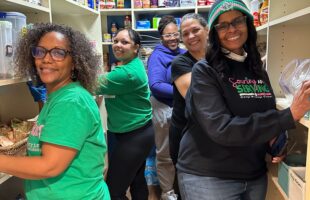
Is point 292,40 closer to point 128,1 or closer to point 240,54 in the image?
point 240,54

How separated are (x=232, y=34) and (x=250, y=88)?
0.21m

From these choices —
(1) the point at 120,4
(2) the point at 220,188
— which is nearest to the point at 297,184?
(2) the point at 220,188

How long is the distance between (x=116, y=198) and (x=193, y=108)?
3.56 ft

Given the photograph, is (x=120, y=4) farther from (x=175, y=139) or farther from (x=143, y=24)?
(x=175, y=139)

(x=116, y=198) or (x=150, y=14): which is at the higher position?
(x=150, y=14)

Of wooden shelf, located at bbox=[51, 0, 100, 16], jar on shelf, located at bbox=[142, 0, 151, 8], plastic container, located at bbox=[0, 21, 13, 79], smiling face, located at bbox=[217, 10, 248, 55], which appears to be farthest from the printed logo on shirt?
jar on shelf, located at bbox=[142, 0, 151, 8]

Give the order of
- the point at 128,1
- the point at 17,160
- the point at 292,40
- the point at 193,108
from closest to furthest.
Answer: the point at 17,160 → the point at 193,108 → the point at 292,40 → the point at 128,1

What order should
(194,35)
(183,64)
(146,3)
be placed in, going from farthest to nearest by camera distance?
(146,3) < (194,35) < (183,64)

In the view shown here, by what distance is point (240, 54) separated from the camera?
1.22m

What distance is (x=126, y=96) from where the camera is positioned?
6.48 ft

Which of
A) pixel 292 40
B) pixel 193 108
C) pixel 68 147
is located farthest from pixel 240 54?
pixel 68 147

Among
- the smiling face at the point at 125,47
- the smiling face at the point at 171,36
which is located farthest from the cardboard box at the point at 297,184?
the smiling face at the point at 171,36

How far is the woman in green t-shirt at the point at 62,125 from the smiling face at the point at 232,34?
1.65ft

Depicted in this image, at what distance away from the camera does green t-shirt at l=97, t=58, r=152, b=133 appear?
1883 millimetres
